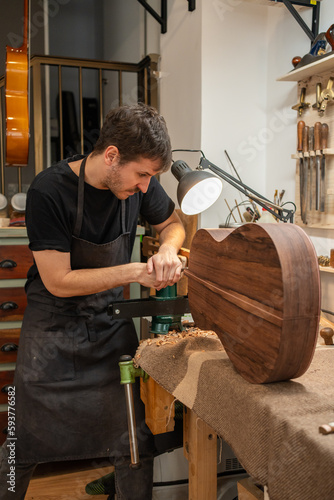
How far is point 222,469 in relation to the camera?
2.19 meters

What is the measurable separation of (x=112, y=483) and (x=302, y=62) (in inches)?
81.0

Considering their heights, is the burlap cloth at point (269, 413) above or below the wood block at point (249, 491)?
above

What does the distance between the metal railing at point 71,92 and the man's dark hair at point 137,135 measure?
1.67m

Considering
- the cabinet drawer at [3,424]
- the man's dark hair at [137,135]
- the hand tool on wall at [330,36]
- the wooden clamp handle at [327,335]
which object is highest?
the hand tool on wall at [330,36]

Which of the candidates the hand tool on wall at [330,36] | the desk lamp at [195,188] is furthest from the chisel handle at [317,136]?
→ the desk lamp at [195,188]

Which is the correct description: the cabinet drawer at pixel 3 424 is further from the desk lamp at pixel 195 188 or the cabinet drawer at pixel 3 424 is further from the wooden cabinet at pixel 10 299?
the desk lamp at pixel 195 188

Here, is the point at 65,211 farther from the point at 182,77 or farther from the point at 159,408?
the point at 182,77

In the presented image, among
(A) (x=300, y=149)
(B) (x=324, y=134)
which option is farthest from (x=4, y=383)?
(B) (x=324, y=134)

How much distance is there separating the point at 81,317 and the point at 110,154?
0.61 metres

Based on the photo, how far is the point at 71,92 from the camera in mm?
4879

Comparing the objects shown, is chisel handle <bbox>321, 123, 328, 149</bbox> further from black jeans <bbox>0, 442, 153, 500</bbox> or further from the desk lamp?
black jeans <bbox>0, 442, 153, 500</bbox>

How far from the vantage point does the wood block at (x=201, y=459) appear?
1.44 m

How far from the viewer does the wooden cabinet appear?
2631 mm

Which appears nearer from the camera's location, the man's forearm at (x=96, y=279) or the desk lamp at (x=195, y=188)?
the man's forearm at (x=96, y=279)
